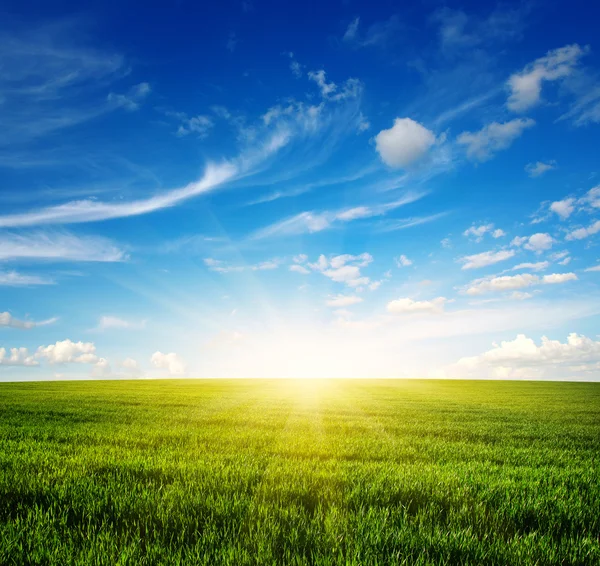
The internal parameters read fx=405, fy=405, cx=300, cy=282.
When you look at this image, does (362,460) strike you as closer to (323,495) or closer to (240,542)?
(323,495)

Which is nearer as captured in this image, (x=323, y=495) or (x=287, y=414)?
(x=323, y=495)

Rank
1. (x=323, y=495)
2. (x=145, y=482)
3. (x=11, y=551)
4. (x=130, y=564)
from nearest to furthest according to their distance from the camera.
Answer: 1. (x=130, y=564)
2. (x=11, y=551)
3. (x=323, y=495)
4. (x=145, y=482)

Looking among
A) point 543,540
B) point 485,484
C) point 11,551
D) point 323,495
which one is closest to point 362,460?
point 485,484

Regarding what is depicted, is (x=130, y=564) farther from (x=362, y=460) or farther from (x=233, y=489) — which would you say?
(x=362, y=460)

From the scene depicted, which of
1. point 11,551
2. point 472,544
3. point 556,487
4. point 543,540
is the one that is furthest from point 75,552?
point 556,487

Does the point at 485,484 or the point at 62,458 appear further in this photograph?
the point at 62,458

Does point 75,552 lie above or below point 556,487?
above

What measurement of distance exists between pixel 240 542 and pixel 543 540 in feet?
10.6

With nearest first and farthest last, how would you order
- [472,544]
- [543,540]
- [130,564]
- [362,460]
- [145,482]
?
[130,564], [472,544], [543,540], [145,482], [362,460]

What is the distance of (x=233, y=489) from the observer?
5527 mm

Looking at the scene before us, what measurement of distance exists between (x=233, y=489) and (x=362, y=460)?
12.6ft

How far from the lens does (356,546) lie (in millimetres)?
3801

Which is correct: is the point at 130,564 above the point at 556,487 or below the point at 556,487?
above

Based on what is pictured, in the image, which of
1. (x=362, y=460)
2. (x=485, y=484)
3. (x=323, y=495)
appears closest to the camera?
(x=323, y=495)
